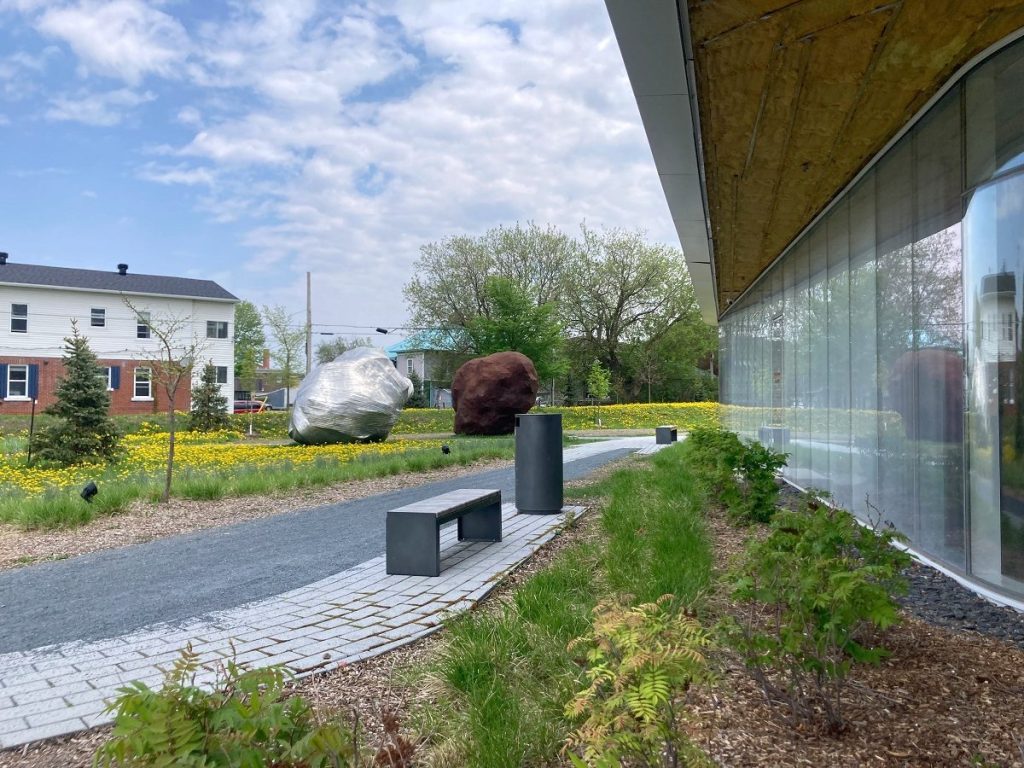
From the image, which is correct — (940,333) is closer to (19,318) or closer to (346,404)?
Result: (346,404)

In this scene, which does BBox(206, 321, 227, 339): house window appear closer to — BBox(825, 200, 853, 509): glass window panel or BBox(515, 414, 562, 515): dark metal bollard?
BBox(515, 414, 562, 515): dark metal bollard

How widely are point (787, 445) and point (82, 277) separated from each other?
36.4 meters

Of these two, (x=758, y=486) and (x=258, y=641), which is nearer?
(x=258, y=641)

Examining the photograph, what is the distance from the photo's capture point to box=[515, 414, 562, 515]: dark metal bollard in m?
8.17

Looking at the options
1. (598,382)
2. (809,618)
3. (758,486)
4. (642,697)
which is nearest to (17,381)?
(598,382)

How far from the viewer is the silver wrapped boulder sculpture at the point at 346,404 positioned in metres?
18.0

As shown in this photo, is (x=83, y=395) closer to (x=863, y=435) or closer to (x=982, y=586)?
(x=863, y=435)

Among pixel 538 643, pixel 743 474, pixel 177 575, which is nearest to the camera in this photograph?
pixel 538 643

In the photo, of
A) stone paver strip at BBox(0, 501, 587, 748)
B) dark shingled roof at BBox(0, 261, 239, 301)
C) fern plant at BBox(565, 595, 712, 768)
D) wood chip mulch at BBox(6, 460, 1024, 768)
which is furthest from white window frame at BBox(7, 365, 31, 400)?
fern plant at BBox(565, 595, 712, 768)

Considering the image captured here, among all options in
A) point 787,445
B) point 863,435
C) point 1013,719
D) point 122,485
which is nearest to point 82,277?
point 122,485

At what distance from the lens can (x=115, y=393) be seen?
33.4 m

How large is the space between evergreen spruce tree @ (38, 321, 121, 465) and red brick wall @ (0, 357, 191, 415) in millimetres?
17149

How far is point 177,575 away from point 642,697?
15.8ft

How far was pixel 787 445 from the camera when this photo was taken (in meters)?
11.1
